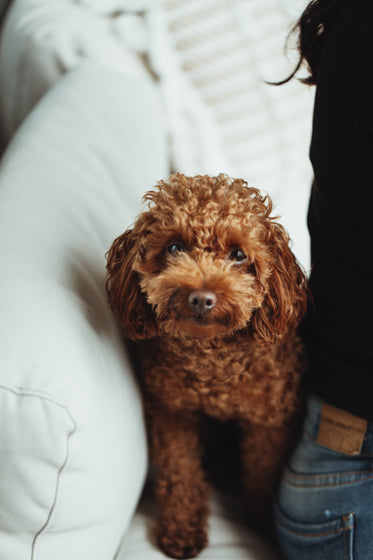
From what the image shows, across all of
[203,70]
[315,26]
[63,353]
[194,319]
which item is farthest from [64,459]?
[203,70]

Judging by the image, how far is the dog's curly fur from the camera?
743mm

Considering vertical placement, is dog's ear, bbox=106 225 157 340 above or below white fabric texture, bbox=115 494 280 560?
above

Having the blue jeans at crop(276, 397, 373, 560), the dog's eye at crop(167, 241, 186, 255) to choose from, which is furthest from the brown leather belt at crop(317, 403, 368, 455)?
the dog's eye at crop(167, 241, 186, 255)

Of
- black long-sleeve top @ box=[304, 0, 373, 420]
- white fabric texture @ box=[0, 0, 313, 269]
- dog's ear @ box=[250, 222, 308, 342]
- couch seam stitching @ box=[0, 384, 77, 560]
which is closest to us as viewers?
couch seam stitching @ box=[0, 384, 77, 560]

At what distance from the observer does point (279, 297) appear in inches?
31.0

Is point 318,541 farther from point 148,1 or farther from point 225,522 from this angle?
point 148,1

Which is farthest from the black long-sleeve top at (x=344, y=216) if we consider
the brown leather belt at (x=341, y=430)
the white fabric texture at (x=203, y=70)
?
the white fabric texture at (x=203, y=70)

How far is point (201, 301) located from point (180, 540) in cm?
47

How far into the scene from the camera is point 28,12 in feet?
4.31

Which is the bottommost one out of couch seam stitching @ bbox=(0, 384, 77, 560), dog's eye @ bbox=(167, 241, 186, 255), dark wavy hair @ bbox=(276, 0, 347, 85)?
couch seam stitching @ bbox=(0, 384, 77, 560)

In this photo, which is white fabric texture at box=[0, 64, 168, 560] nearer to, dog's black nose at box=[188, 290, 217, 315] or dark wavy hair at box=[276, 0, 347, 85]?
dog's black nose at box=[188, 290, 217, 315]

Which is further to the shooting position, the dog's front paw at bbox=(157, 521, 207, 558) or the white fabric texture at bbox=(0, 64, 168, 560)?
the dog's front paw at bbox=(157, 521, 207, 558)

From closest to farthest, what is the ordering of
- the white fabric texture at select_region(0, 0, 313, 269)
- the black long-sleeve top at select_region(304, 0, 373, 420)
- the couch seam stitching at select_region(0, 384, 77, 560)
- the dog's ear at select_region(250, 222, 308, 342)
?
the couch seam stitching at select_region(0, 384, 77, 560) < the black long-sleeve top at select_region(304, 0, 373, 420) < the dog's ear at select_region(250, 222, 308, 342) < the white fabric texture at select_region(0, 0, 313, 269)

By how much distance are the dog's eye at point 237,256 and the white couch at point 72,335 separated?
0.75 ft
